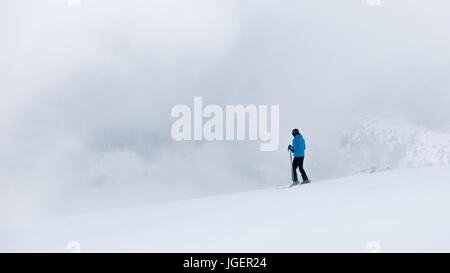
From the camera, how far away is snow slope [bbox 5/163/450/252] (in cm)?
733

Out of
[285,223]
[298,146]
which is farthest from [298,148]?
[285,223]

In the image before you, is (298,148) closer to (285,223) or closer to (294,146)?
(294,146)

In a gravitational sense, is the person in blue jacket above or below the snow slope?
above

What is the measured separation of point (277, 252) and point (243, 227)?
208cm

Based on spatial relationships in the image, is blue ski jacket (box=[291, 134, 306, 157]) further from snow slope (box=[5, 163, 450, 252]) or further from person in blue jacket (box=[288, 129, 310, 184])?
snow slope (box=[5, 163, 450, 252])

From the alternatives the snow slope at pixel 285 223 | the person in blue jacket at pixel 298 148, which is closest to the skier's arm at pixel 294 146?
the person in blue jacket at pixel 298 148

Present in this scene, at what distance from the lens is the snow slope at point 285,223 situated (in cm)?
733

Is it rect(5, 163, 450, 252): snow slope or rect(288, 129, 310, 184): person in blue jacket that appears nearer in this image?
rect(5, 163, 450, 252): snow slope

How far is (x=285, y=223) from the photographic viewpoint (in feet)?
29.5

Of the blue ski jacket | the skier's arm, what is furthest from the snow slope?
the skier's arm

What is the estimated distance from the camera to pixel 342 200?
10.8 metres

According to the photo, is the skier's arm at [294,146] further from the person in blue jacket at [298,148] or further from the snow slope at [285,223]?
the snow slope at [285,223]
